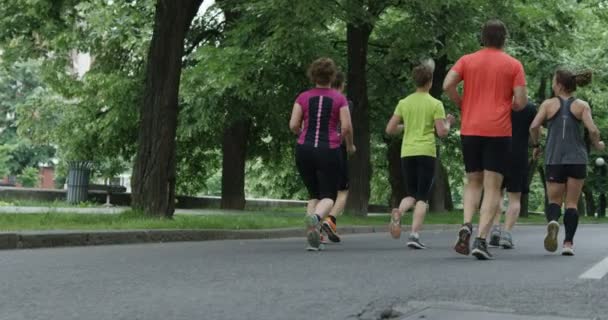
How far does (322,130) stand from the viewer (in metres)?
10.1

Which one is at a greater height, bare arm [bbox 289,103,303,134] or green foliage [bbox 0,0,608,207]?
green foliage [bbox 0,0,608,207]

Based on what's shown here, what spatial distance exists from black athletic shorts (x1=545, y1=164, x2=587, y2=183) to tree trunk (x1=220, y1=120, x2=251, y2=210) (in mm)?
17903

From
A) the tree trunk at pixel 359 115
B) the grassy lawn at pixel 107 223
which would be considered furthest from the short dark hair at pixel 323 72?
the tree trunk at pixel 359 115

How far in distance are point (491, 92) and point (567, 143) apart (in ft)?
4.89

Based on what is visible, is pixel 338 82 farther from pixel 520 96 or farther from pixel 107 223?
pixel 107 223

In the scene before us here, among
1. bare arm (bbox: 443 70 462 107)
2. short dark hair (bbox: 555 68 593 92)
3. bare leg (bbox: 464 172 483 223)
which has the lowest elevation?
bare leg (bbox: 464 172 483 223)

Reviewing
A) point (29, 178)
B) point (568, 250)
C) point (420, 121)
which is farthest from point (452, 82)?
point (29, 178)

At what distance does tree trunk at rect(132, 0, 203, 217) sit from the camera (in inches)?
559

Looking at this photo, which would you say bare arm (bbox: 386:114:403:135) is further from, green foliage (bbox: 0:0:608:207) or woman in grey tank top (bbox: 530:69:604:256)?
green foliage (bbox: 0:0:608:207)

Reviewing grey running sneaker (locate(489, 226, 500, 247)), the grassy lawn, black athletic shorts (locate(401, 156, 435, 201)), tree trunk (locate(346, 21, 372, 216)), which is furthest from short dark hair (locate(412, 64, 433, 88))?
tree trunk (locate(346, 21, 372, 216))

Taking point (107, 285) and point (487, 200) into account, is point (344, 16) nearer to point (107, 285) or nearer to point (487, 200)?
point (487, 200)

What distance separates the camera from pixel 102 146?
95.6ft

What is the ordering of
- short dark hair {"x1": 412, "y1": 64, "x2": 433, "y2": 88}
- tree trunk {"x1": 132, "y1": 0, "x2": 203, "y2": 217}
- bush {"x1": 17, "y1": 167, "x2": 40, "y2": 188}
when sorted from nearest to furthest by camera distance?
1. short dark hair {"x1": 412, "y1": 64, "x2": 433, "y2": 88}
2. tree trunk {"x1": 132, "y1": 0, "x2": 203, "y2": 217}
3. bush {"x1": 17, "y1": 167, "x2": 40, "y2": 188}

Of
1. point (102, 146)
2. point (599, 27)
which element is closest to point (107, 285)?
point (102, 146)
